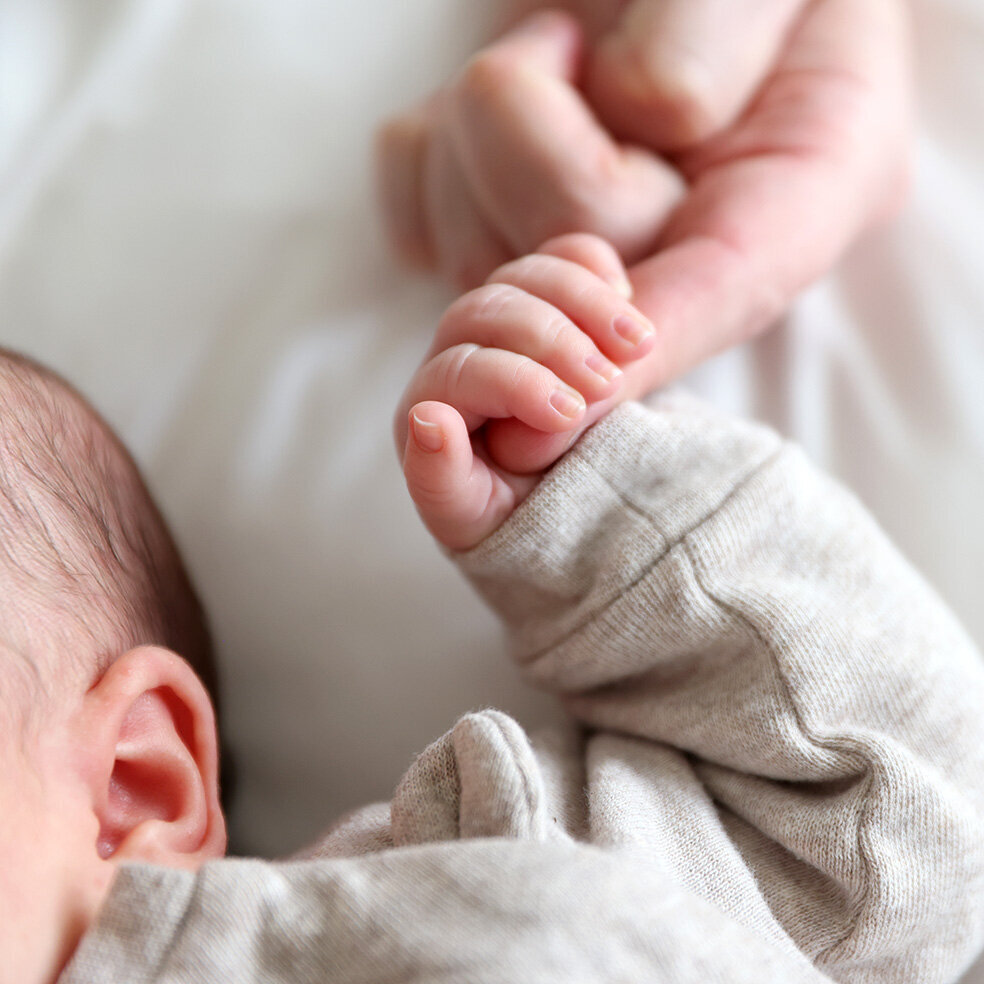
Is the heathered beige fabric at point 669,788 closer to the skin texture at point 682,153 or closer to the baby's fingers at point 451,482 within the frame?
the baby's fingers at point 451,482

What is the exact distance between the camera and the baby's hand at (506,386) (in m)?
0.61

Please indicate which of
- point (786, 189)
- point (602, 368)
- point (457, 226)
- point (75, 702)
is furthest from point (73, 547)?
point (786, 189)

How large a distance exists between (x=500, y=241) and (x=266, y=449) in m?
0.27

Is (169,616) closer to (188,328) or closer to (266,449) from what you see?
(266,449)

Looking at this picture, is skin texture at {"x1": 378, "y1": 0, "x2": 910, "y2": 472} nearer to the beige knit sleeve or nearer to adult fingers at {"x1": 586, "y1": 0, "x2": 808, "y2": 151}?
adult fingers at {"x1": 586, "y1": 0, "x2": 808, "y2": 151}

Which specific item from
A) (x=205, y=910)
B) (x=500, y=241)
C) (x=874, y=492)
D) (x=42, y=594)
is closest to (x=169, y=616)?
(x=42, y=594)

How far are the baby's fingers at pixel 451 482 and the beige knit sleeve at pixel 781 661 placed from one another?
1 cm

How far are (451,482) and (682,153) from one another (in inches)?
18.8

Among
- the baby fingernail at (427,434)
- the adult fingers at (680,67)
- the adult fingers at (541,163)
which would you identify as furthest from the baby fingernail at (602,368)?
the adult fingers at (680,67)

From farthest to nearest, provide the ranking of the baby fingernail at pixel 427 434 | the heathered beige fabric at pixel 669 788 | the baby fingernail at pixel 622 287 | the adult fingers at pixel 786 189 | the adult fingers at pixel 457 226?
the adult fingers at pixel 457 226 < the adult fingers at pixel 786 189 < the baby fingernail at pixel 622 287 < the baby fingernail at pixel 427 434 < the heathered beige fabric at pixel 669 788

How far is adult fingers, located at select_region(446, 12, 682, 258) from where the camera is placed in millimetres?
825

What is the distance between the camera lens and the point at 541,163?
0.83 m

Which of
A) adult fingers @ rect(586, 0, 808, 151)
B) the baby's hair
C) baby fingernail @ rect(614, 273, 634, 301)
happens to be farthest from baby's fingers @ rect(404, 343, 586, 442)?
adult fingers @ rect(586, 0, 808, 151)

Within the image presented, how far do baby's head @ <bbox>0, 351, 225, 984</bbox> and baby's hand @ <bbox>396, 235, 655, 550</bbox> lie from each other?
19 centimetres
